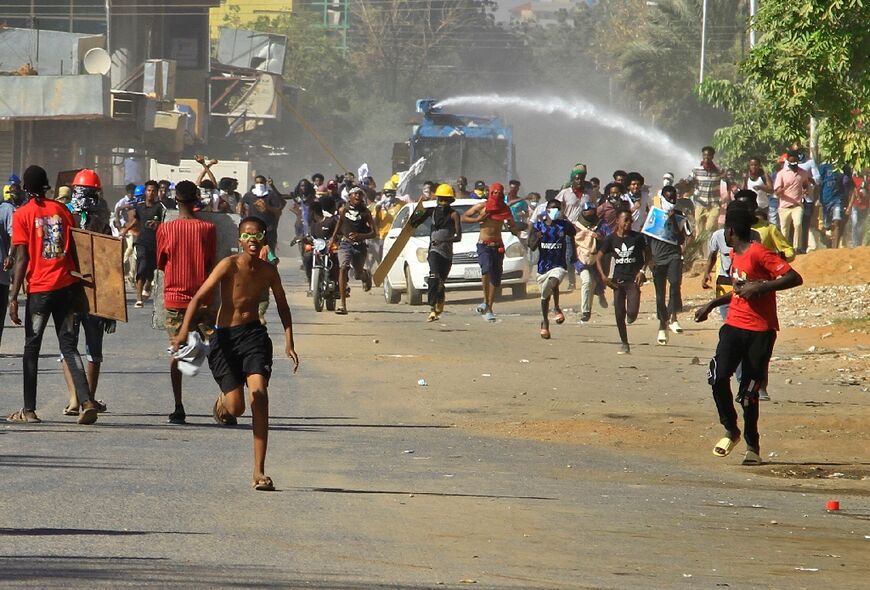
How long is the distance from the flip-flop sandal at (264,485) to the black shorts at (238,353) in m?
0.67

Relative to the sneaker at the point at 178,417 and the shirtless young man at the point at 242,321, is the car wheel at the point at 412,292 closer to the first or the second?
the sneaker at the point at 178,417

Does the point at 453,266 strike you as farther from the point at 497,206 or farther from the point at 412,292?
the point at 497,206

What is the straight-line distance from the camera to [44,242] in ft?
38.9

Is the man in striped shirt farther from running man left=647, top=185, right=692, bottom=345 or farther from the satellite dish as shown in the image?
the satellite dish

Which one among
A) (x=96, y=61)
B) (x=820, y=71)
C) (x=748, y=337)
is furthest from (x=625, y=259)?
(x=96, y=61)

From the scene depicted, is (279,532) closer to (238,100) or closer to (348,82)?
(238,100)

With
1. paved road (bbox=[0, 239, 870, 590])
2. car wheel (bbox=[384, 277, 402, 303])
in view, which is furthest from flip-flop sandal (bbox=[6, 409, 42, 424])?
car wheel (bbox=[384, 277, 402, 303])

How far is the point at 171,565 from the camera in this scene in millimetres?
6613

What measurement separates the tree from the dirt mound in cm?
519

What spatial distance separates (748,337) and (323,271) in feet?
42.0

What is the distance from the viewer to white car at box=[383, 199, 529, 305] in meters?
26.9

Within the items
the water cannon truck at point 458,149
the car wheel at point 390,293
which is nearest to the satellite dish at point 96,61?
the water cannon truck at point 458,149

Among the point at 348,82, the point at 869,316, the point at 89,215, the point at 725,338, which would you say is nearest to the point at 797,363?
the point at 869,316

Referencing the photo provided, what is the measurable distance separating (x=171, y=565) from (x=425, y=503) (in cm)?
240
